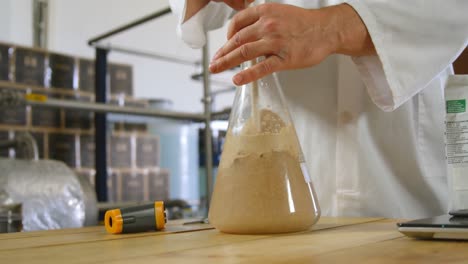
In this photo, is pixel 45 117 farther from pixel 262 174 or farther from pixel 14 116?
pixel 262 174

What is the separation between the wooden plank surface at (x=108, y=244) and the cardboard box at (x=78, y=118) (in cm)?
227

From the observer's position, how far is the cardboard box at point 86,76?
2902 millimetres

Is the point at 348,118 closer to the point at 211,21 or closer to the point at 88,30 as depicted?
the point at 211,21

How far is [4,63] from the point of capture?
263cm

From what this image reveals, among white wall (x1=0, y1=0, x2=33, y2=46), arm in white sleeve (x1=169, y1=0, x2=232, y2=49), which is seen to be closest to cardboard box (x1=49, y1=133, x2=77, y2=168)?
white wall (x1=0, y1=0, x2=33, y2=46)

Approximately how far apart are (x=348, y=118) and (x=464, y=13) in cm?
24

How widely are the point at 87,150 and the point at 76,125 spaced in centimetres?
16

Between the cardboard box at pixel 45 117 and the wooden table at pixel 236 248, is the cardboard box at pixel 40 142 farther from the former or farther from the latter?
the wooden table at pixel 236 248

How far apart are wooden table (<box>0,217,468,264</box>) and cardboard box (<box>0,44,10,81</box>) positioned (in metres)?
2.30

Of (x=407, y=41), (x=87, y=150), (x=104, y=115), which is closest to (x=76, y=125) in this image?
(x=87, y=150)

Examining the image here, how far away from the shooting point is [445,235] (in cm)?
40

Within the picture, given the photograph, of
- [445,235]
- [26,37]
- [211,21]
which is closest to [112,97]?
[26,37]

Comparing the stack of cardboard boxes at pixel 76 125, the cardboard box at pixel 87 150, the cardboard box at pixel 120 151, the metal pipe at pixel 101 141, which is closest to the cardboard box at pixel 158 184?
the stack of cardboard boxes at pixel 76 125

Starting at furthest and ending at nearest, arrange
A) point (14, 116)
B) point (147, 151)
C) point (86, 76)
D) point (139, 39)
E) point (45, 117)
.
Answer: point (139, 39) < point (147, 151) < point (86, 76) < point (45, 117) < point (14, 116)
